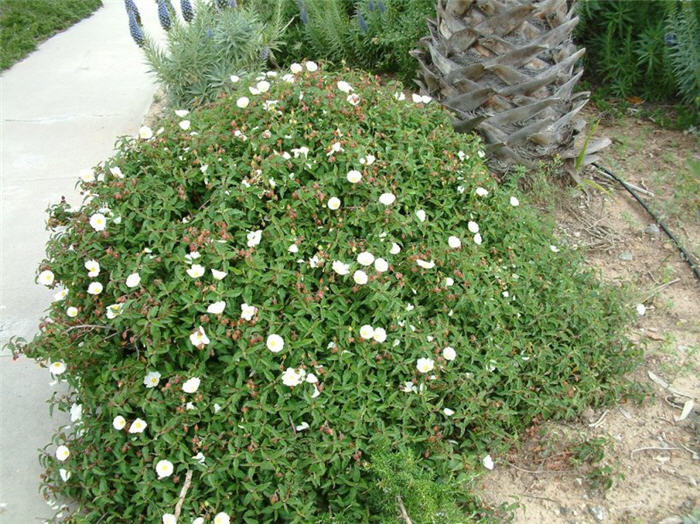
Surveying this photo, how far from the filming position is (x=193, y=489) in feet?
6.65

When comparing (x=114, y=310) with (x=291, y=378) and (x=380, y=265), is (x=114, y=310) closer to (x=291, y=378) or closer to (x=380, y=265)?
(x=291, y=378)

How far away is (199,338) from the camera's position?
6.72 feet

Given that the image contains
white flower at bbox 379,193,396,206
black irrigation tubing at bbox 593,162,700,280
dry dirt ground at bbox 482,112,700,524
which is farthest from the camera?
black irrigation tubing at bbox 593,162,700,280

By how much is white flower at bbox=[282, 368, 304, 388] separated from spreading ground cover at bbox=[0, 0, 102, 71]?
5.38 meters

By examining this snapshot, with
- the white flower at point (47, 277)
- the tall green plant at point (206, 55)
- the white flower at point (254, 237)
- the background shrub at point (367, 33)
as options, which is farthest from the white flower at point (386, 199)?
the background shrub at point (367, 33)

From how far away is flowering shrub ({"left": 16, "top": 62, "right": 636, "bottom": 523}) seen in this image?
6.75 feet

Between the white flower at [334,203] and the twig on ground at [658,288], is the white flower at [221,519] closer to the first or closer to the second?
the white flower at [334,203]

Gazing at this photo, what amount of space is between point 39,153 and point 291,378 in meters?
3.37

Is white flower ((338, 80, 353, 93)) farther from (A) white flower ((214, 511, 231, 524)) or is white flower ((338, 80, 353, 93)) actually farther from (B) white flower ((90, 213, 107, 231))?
(A) white flower ((214, 511, 231, 524))

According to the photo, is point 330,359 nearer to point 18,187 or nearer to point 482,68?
point 482,68

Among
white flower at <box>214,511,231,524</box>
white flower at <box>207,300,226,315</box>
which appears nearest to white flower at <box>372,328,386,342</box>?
white flower at <box>207,300,226,315</box>

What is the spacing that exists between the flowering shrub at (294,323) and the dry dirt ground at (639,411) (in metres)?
0.13

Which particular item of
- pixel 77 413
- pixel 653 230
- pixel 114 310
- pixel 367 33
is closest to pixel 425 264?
pixel 114 310

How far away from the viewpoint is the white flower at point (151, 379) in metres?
2.12
